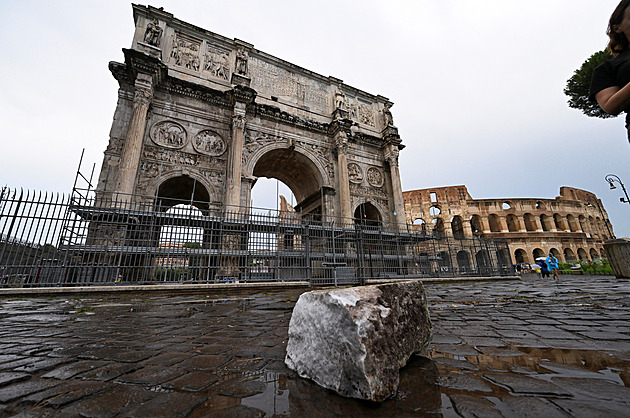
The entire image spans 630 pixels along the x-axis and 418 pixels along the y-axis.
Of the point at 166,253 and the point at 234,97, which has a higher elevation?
the point at 234,97

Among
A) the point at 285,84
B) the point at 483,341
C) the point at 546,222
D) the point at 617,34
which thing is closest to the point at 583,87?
the point at 285,84

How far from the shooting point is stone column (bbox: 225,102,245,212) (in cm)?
1052

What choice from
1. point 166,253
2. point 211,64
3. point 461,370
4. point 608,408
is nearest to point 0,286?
point 166,253

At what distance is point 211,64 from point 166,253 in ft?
34.7

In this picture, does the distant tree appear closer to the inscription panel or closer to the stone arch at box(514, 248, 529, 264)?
the inscription panel

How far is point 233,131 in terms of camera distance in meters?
11.6

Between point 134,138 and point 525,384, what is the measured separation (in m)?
11.8

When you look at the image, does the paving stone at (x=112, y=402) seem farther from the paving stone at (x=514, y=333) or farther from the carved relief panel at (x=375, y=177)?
the carved relief panel at (x=375, y=177)

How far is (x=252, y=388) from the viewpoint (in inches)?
39.6

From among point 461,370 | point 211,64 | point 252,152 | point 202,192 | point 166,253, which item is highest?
point 211,64

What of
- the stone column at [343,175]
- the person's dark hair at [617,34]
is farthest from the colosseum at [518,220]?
the person's dark hair at [617,34]

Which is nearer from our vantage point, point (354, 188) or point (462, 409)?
point (462, 409)

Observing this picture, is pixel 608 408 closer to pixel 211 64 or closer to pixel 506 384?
pixel 506 384

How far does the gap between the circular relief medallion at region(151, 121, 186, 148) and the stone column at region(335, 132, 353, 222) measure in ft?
25.4
